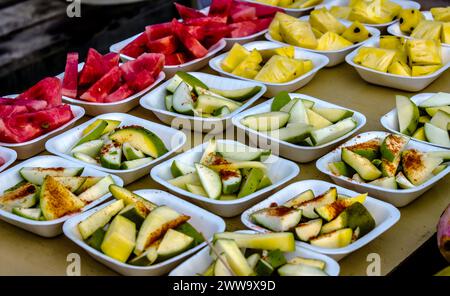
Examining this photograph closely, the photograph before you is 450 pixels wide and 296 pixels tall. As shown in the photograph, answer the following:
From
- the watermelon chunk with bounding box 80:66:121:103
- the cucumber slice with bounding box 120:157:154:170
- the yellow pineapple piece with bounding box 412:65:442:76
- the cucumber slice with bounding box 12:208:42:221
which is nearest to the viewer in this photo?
the cucumber slice with bounding box 12:208:42:221

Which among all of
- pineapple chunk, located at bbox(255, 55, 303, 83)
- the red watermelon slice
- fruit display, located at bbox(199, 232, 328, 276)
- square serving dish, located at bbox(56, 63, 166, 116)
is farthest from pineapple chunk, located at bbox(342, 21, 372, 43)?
fruit display, located at bbox(199, 232, 328, 276)

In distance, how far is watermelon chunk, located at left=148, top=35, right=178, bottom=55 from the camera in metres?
2.34

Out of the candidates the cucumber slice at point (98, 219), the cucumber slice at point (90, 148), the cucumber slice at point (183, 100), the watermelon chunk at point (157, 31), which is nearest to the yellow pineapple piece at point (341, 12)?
the watermelon chunk at point (157, 31)

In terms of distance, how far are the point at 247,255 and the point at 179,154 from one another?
503 millimetres

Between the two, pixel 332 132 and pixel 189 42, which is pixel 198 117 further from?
pixel 189 42

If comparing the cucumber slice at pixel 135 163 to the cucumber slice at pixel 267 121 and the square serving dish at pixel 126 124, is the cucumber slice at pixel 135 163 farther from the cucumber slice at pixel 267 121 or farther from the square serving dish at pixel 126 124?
the cucumber slice at pixel 267 121

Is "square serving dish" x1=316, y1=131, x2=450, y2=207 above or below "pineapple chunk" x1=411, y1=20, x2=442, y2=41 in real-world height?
below

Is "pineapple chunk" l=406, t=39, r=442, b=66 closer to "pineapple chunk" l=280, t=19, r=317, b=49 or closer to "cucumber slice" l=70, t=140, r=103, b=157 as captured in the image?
"pineapple chunk" l=280, t=19, r=317, b=49

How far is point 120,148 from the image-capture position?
5.85 feet

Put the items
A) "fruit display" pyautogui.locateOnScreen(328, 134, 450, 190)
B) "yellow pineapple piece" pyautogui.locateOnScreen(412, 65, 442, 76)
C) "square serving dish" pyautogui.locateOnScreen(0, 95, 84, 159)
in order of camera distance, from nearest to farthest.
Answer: "fruit display" pyautogui.locateOnScreen(328, 134, 450, 190), "square serving dish" pyautogui.locateOnScreen(0, 95, 84, 159), "yellow pineapple piece" pyautogui.locateOnScreen(412, 65, 442, 76)

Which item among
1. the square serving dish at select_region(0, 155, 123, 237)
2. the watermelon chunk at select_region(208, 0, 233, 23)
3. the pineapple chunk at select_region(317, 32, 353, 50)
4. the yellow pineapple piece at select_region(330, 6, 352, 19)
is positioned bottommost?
the square serving dish at select_region(0, 155, 123, 237)

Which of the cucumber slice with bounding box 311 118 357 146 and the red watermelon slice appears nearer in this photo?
the cucumber slice with bounding box 311 118 357 146
